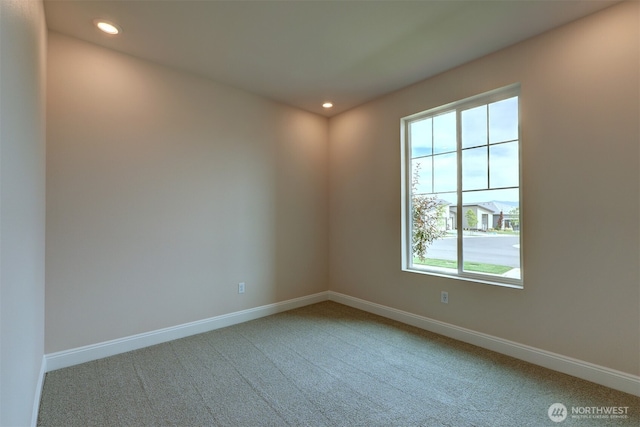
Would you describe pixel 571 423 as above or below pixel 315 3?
below

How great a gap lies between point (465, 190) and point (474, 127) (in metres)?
0.65

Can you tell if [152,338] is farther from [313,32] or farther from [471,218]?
[471,218]

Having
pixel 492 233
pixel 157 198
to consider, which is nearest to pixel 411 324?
pixel 492 233

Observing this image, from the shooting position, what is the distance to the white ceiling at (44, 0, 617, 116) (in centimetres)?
215

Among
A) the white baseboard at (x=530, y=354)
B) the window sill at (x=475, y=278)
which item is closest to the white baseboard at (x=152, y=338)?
the white baseboard at (x=530, y=354)

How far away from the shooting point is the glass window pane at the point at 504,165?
2.70m

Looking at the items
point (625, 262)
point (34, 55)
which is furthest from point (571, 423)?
point (34, 55)

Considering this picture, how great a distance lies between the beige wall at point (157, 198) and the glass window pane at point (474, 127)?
6.82 ft

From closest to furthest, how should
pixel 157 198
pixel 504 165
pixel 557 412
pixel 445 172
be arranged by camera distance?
1. pixel 557 412
2. pixel 504 165
3. pixel 157 198
4. pixel 445 172

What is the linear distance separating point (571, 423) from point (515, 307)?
3.11 ft

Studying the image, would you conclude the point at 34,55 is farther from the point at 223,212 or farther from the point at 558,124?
the point at 558,124

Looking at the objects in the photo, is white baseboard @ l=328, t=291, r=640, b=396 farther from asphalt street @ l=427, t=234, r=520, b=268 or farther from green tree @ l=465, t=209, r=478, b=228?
green tree @ l=465, t=209, r=478, b=228

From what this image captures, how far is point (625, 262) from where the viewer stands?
209 centimetres

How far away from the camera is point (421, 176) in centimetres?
351
